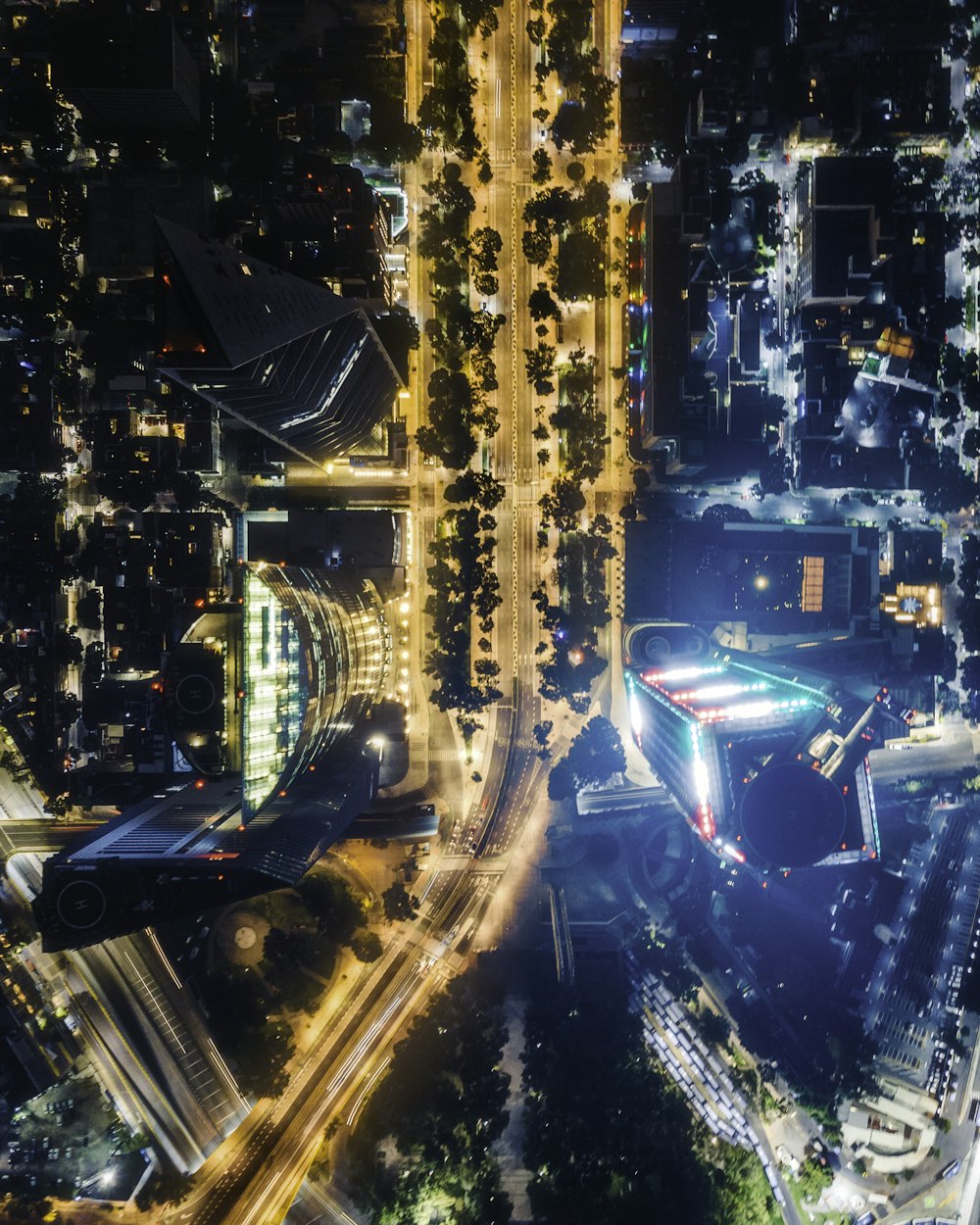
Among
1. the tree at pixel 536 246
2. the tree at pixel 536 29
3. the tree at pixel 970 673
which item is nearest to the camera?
the tree at pixel 536 29

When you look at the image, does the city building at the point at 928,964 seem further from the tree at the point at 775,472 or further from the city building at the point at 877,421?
the tree at the point at 775,472

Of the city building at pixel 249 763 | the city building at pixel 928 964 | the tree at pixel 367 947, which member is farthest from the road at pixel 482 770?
the city building at pixel 928 964

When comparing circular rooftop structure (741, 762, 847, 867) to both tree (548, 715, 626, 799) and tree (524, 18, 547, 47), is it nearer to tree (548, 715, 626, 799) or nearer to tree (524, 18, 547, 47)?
tree (548, 715, 626, 799)

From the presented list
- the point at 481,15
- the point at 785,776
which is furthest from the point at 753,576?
the point at 481,15

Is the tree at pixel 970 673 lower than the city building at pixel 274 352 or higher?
lower

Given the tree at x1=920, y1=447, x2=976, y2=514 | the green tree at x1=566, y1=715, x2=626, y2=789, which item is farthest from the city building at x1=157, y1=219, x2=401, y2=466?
the tree at x1=920, y1=447, x2=976, y2=514

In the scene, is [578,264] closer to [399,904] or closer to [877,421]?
[877,421]
